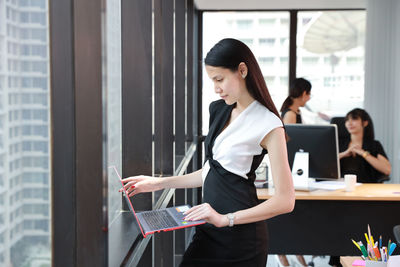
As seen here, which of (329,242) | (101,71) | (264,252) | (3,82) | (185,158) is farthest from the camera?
(185,158)

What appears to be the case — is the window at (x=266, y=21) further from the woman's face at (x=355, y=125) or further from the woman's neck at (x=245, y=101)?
the woman's neck at (x=245, y=101)

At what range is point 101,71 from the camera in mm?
1356

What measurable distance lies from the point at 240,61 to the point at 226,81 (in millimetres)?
85

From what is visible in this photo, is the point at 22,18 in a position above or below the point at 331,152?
above

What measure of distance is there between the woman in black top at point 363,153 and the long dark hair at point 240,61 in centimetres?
257

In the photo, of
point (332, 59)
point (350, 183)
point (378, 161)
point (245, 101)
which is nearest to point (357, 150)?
point (378, 161)

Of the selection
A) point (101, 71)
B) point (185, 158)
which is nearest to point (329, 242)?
point (185, 158)

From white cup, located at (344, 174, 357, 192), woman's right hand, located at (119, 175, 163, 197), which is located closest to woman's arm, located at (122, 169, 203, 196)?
woman's right hand, located at (119, 175, 163, 197)

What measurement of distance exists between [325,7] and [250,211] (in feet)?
16.9

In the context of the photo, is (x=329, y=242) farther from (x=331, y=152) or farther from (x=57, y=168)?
(x=57, y=168)

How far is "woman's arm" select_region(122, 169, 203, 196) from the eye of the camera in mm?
1968

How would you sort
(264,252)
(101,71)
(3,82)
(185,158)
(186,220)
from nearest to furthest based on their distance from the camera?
(3,82) → (101,71) → (186,220) → (264,252) → (185,158)

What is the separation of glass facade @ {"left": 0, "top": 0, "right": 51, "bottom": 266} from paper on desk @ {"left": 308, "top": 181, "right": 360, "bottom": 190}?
293 cm

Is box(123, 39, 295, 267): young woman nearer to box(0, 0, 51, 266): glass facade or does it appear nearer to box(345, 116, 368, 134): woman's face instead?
box(0, 0, 51, 266): glass facade
